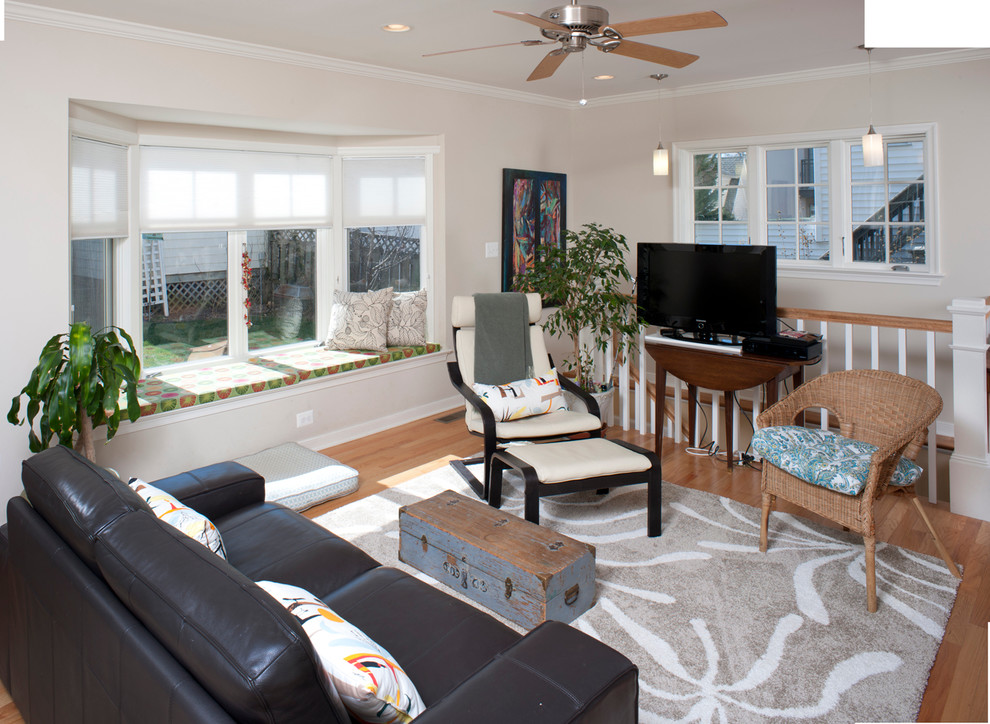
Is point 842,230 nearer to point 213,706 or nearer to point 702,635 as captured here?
point 702,635

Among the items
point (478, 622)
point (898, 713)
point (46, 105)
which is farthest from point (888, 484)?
point (46, 105)

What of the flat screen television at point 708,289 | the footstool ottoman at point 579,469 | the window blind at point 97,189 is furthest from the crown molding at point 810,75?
the window blind at point 97,189

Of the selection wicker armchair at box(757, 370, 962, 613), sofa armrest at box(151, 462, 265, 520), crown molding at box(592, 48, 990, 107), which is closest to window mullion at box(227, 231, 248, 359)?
sofa armrest at box(151, 462, 265, 520)

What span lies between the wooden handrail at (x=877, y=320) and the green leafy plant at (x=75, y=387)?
344 centimetres

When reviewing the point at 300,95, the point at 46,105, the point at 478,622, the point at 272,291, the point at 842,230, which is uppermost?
the point at 300,95

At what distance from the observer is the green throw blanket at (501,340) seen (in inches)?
161

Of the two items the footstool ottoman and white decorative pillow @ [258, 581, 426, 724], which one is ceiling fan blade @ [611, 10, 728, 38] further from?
white decorative pillow @ [258, 581, 426, 724]

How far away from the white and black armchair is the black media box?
95cm

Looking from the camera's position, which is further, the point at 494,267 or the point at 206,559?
the point at 494,267

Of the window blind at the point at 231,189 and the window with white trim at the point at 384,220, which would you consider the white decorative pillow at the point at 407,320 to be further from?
the window blind at the point at 231,189

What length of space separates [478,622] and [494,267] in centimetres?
404

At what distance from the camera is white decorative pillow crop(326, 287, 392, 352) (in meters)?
5.03

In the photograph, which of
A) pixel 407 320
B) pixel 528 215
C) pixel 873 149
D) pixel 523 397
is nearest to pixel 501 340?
pixel 523 397

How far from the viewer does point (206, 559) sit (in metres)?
1.44
